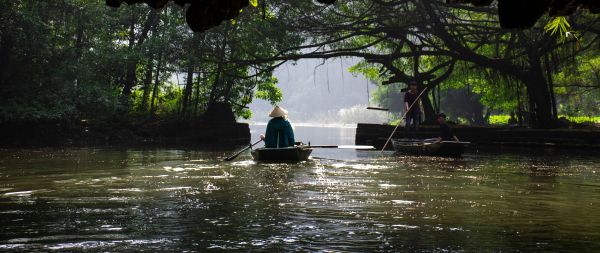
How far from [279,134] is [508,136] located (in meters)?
14.3

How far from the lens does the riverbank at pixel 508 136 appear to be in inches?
999

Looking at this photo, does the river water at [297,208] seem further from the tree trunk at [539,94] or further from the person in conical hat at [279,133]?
the tree trunk at [539,94]

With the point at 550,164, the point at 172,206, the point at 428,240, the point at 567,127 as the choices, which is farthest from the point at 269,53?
the point at 428,240

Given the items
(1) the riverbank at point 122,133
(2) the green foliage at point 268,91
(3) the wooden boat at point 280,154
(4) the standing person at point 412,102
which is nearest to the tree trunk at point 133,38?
(1) the riverbank at point 122,133

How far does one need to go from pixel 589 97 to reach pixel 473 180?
134ft

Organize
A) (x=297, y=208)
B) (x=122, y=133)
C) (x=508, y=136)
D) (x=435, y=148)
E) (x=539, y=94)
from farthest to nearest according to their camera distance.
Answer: (x=122, y=133) → (x=508, y=136) → (x=539, y=94) → (x=435, y=148) → (x=297, y=208)

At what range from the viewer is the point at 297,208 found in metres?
9.48

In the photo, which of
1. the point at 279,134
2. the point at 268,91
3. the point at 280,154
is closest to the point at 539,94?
the point at 279,134

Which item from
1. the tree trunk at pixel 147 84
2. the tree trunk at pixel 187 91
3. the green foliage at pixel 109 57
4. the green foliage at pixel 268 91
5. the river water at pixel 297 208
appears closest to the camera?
the river water at pixel 297 208

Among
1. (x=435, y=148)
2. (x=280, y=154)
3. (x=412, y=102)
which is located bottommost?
(x=280, y=154)

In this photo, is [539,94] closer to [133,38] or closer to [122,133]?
[122,133]

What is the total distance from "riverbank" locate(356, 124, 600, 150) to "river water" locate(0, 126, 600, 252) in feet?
30.5

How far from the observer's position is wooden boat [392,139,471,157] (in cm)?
2017

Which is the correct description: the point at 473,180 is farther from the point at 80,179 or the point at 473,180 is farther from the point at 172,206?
the point at 80,179
